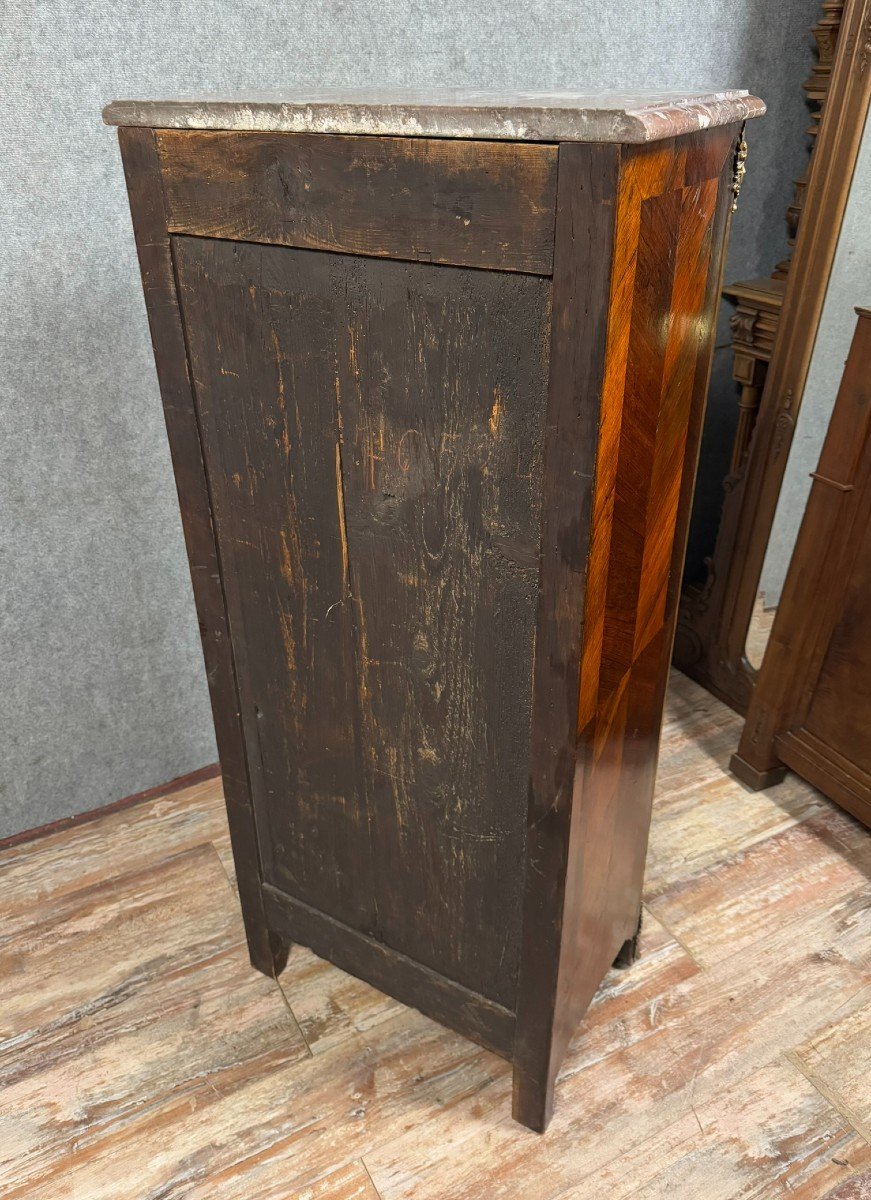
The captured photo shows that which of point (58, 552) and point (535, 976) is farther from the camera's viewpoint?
point (58, 552)

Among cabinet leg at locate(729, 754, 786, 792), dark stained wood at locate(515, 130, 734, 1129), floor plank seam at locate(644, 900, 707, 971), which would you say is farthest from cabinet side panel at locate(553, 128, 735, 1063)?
cabinet leg at locate(729, 754, 786, 792)

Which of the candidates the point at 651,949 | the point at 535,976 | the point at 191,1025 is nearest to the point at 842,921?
the point at 651,949

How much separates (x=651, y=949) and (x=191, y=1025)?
0.77 meters

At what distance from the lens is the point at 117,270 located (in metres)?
1.48

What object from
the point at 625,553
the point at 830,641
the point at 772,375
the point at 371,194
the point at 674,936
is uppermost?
the point at 371,194

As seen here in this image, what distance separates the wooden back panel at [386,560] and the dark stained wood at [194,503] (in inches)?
0.8

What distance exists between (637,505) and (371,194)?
399mm

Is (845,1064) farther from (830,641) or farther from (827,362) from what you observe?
(827,362)

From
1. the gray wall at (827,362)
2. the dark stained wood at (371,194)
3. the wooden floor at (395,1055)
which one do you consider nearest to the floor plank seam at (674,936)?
the wooden floor at (395,1055)

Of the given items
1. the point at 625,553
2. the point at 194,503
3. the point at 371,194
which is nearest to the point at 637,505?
the point at 625,553

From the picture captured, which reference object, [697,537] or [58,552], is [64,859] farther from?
[697,537]

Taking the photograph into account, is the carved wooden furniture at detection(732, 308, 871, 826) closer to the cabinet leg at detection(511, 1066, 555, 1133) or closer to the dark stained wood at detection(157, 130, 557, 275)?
the cabinet leg at detection(511, 1066, 555, 1133)

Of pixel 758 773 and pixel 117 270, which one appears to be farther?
pixel 758 773

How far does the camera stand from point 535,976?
1.17m
